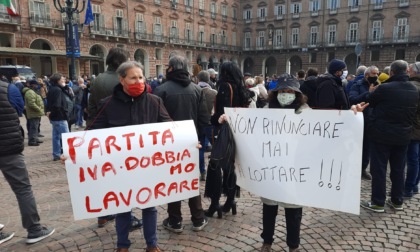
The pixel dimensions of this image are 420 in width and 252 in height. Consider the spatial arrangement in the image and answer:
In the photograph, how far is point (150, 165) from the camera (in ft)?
8.41

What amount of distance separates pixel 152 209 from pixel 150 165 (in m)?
0.39

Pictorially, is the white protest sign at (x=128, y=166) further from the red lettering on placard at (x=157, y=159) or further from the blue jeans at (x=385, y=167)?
the blue jeans at (x=385, y=167)

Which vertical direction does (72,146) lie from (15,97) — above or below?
below

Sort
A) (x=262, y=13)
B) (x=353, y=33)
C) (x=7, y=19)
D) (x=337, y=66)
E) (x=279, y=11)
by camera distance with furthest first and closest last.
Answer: (x=262, y=13) → (x=279, y=11) → (x=353, y=33) → (x=7, y=19) → (x=337, y=66)

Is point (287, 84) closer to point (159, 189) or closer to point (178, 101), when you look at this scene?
point (178, 101)

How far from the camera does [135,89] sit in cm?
247

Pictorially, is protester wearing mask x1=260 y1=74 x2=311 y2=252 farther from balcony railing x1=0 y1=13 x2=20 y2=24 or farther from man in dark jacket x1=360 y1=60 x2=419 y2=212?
balcony railing x1=0 y1=13 x2=20 y2=24

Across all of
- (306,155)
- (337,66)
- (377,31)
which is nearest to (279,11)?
(377,31)

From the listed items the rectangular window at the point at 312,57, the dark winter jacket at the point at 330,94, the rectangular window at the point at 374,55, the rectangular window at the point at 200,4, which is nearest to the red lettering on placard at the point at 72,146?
the dark winter jacket at the point at 330,94

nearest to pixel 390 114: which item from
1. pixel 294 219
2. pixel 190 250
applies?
pixel 294 219

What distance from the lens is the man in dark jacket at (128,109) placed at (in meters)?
2.47

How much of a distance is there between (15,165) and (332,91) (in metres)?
3.68

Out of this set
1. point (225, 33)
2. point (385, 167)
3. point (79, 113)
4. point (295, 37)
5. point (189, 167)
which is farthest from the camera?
point (225, 33)

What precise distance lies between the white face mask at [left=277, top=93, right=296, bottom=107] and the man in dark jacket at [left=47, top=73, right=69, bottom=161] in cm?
482
